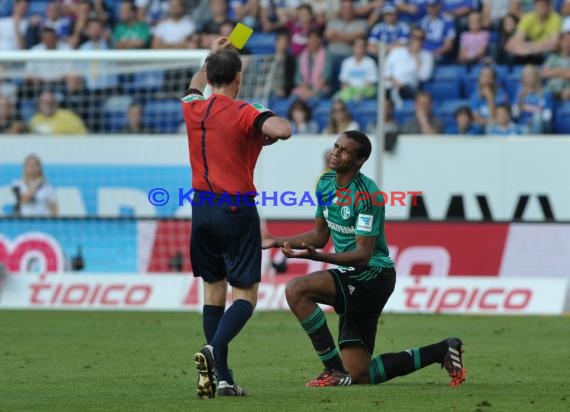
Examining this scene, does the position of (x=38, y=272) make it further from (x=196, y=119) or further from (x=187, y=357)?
(x=196, y=119)

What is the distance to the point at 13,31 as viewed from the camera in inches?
→ 900

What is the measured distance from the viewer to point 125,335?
1363 centimetres

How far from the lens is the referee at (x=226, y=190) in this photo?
328 inches

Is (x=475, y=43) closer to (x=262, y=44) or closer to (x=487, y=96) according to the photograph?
(x=487, y=96)

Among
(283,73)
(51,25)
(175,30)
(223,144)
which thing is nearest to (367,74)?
(283,73)

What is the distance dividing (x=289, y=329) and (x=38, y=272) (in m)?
5.05

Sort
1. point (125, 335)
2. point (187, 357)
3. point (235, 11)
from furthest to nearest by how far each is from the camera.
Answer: point (235, 11)
point (125, 335)
point (187, 357)

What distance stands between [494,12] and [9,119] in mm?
7897

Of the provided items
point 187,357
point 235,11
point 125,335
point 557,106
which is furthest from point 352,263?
point 235,11

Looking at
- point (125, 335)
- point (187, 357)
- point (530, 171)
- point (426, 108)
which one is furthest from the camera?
point (426, 108)

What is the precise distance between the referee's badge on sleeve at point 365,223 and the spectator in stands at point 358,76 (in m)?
11.3

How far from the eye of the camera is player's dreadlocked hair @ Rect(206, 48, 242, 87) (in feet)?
27.2

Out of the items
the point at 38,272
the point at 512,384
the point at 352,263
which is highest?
the point at 352,263

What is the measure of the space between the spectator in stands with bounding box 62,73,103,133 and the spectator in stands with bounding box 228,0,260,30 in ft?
10.8
